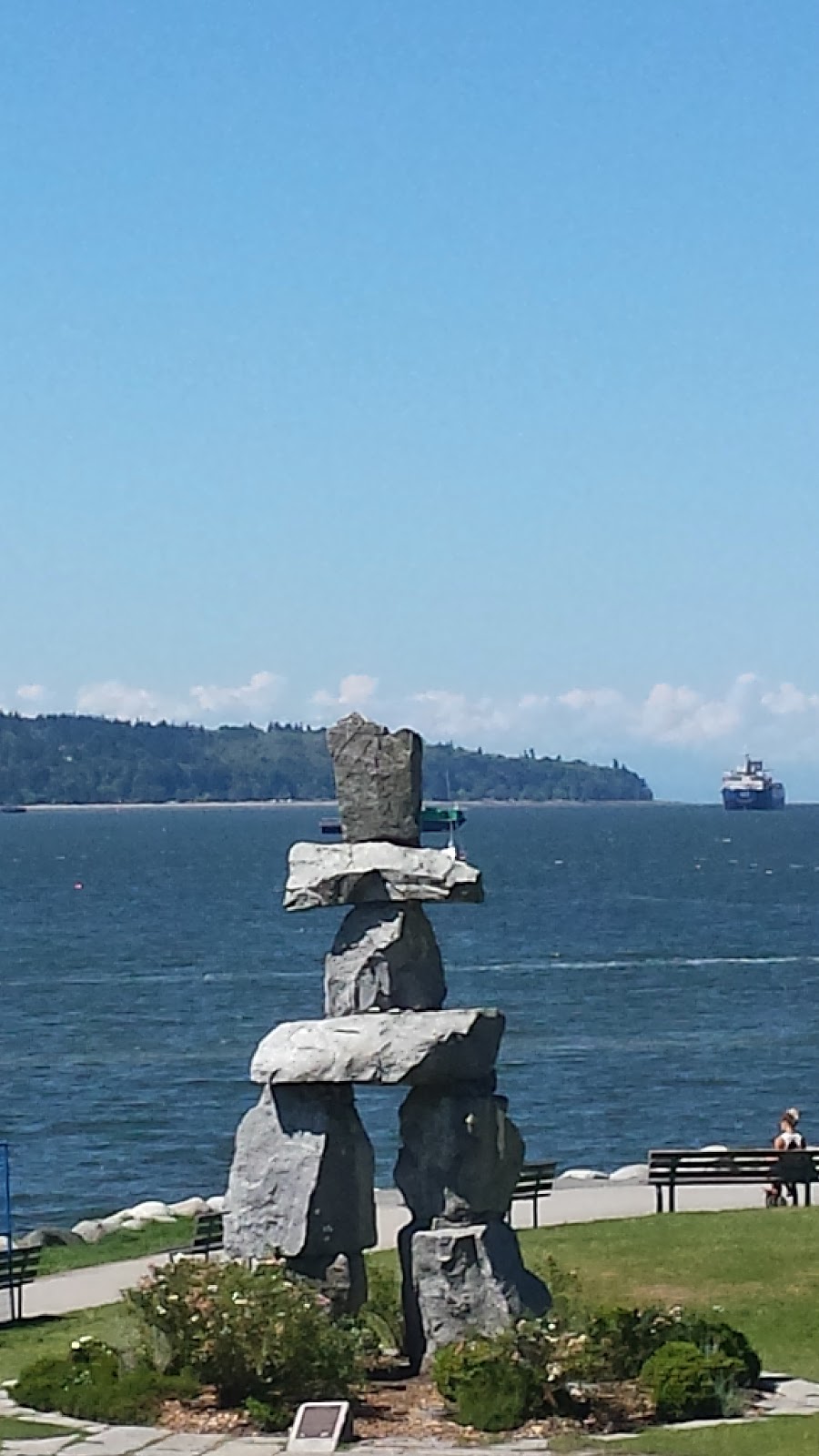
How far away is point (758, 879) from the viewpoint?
146000 mm

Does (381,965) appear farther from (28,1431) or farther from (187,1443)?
(28,1431)

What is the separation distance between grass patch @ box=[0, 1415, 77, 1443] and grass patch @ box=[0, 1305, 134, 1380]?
66.0 inches

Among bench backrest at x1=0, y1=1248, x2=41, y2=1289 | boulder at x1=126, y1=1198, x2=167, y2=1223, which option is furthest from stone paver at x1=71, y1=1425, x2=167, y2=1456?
boulder at x1=126, y1=1198, x2=167, y2=1223

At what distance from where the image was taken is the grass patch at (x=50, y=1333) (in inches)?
835

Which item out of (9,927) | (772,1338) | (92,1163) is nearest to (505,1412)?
(772,1338)

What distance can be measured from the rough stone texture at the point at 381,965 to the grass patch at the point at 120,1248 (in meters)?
10.0

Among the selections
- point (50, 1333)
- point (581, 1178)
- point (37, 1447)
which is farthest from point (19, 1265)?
point (581, 1178)

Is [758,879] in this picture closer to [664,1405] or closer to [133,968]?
[133,968]

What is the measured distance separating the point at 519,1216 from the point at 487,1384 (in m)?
12.8

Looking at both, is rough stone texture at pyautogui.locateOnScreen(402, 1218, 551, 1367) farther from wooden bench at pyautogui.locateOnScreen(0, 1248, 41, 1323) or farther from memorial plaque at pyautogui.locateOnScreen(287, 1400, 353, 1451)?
wooden bench at pyautogui.locateOnScreen(0, 1248, 41, 1323)

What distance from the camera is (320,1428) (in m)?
17.4

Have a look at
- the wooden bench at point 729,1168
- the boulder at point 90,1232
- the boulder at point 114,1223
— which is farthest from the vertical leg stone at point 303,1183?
the boulder at point 114,1223

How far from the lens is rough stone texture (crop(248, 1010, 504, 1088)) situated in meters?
19.1

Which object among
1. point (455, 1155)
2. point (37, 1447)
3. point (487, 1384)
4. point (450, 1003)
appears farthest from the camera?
point (450, 1003)
